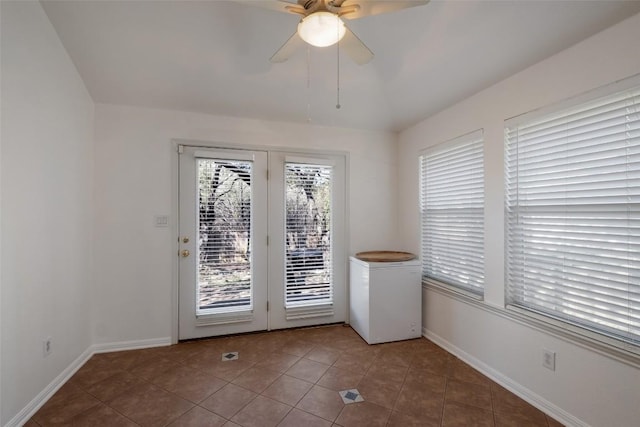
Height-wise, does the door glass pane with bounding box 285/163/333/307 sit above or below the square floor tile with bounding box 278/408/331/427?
above

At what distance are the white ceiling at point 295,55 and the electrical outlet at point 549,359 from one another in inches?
79.1

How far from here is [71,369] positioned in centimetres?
235

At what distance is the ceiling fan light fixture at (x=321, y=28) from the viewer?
4.40ft

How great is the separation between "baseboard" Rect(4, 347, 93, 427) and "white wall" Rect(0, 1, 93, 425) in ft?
0.14

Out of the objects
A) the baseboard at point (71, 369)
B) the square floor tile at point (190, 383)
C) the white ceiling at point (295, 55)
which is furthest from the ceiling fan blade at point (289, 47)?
the baseboard at point (71, 369)

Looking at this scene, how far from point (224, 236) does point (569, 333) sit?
2.96m

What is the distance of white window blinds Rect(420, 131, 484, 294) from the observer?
2549 millimetres

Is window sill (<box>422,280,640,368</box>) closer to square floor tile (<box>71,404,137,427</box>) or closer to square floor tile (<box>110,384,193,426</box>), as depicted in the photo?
square floor tile (<box>110,384,193,426</box>)

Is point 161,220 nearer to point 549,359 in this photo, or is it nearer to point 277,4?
point 277,4

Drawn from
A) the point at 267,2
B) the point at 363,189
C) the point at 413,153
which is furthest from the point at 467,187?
the point at 267,2

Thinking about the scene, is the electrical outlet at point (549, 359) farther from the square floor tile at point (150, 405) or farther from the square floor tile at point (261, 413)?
the square floor tile at point (150, 405)

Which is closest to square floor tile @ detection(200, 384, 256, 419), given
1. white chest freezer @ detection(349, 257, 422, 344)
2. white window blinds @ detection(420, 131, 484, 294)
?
white chest freezer @ detection(349, 257, 422, 344)

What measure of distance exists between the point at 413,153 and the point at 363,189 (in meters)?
0.73

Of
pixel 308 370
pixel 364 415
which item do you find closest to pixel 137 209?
pixel 308 370
